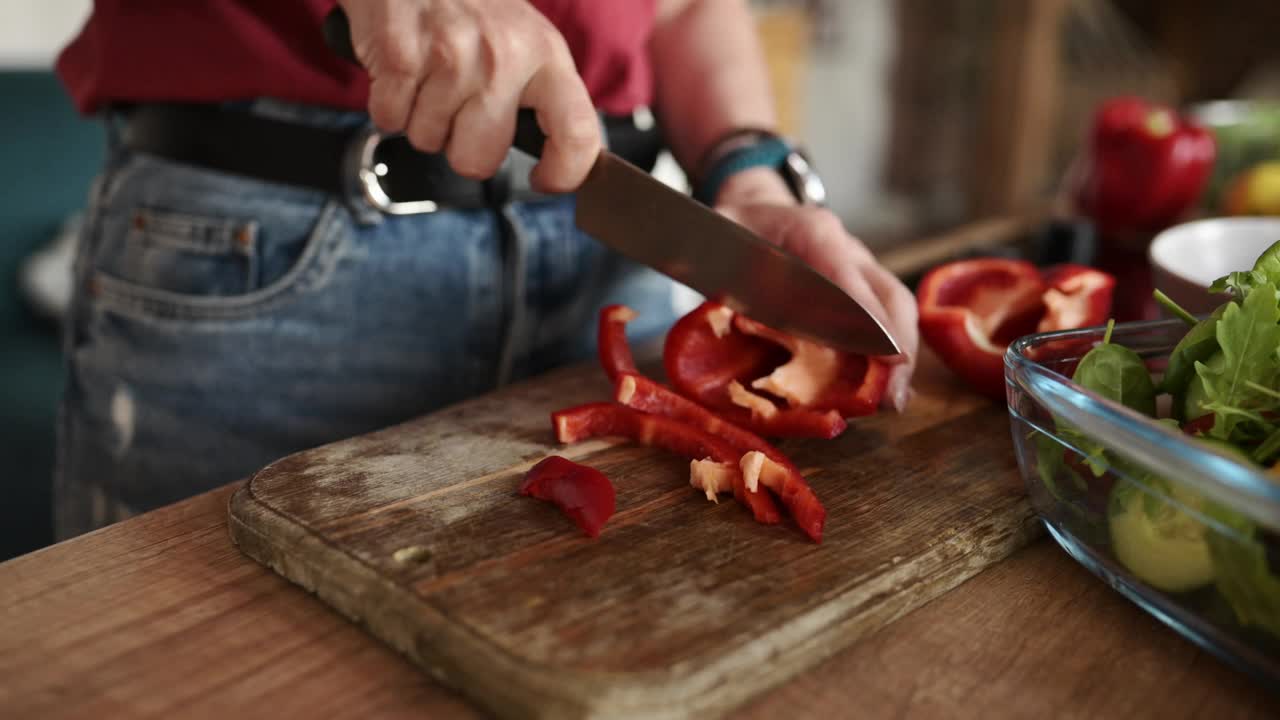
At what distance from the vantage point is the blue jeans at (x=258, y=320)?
3.49ft

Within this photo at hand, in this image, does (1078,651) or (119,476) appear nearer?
(1078,651)

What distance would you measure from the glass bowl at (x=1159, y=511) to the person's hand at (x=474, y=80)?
0.42m

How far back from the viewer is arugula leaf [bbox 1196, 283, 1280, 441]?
2.08 ft

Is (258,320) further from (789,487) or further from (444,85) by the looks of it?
(789,487)

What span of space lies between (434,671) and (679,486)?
0.26 m

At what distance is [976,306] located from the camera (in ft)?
Result: 3.58

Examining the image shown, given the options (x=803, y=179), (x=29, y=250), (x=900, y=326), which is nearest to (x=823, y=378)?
(x=900, y=326)

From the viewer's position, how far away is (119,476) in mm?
1122

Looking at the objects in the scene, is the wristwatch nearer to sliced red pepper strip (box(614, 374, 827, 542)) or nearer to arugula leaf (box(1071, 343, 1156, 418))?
sliced red pepper strip (box(614, 374, 827, 542))

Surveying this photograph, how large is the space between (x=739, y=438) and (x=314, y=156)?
1.80 ft

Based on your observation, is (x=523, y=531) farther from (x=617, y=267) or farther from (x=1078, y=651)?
(x=617, y=267)

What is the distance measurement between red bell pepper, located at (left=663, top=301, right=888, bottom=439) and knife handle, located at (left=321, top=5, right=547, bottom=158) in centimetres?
22

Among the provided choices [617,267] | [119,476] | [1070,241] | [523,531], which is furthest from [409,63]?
[1070,241]

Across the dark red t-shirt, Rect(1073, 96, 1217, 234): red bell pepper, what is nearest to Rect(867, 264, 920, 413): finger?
the dark red t-shirt
